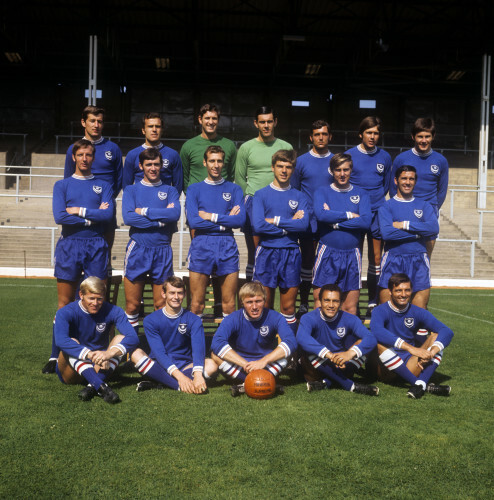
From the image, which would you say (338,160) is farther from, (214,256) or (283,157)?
(214,256)

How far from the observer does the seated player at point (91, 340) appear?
14.7 feet

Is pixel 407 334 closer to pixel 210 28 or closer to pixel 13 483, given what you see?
pixel 13 483

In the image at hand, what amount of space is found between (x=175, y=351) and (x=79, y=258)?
127cm

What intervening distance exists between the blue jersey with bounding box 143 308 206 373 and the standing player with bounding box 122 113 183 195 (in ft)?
5.18

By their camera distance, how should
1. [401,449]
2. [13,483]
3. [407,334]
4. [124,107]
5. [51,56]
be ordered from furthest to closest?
[124,107], [51,56], [407,334], [401,449], [13,483]

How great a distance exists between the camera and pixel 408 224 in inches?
216

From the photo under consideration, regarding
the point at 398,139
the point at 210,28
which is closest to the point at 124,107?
the point at 210,28

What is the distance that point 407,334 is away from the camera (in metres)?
5.10

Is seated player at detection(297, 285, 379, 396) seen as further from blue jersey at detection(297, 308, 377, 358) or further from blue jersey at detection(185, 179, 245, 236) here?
blue jersey at detection(185, 179, 245, 236)

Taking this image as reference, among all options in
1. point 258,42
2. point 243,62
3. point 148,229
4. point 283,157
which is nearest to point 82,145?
point 148,229

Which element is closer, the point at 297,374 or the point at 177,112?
the point at 297,374

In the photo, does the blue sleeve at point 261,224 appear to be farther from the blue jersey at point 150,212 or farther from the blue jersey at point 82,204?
the blue jersey at point 82,204

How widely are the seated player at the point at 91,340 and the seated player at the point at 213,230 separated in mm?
925

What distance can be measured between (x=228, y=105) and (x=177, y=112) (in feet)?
7.87
